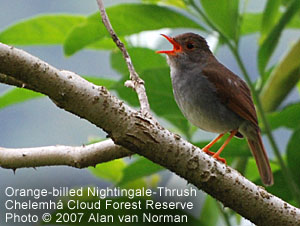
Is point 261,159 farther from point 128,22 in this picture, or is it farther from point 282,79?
point 128,22

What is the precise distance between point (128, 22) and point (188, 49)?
0.51 meters

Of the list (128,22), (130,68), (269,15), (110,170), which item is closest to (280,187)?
(269,15)

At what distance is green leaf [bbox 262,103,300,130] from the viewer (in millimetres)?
3117

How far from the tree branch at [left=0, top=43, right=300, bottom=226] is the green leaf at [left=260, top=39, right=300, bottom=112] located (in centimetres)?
133

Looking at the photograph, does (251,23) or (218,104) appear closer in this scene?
(218,104)

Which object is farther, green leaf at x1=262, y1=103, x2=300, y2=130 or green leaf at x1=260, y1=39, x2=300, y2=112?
green leaf at x1=260, y1=39, x2=300, y2=112

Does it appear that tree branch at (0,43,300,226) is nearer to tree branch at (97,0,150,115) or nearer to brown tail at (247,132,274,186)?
tree branch at (97,0,150,115)

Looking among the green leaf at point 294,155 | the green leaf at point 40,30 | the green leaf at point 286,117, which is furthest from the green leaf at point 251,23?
the green leaf at point 40,30

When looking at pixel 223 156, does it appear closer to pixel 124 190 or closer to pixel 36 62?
pixel 124 190

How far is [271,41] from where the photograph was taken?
327cm

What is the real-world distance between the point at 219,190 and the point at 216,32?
1450 mm

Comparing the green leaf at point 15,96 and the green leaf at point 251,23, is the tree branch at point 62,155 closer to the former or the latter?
the green leaf at point 15,96

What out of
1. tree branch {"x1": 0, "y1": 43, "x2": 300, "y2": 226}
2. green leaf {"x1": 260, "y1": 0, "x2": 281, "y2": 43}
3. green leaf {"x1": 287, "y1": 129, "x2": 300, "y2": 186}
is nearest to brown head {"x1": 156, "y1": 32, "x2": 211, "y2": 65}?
green leaf {"x1": 260, "y1": 0, "x2": 281, "y2": 43}

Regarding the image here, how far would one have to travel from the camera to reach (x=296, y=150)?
3.12 meters
